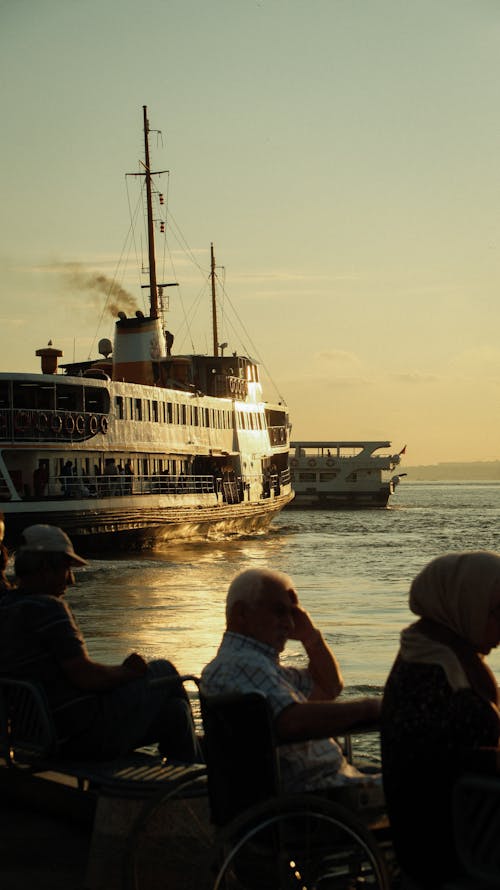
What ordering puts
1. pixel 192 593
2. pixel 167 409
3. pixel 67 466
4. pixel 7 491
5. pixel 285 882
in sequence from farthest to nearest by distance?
pixel 167 409 → pixel 67 466 → pixel 7 491 → pixel 192 593 → pixel 285 882

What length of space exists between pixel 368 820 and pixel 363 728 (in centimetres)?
31

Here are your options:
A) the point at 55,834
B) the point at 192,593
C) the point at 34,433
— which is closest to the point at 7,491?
the point at 34,433

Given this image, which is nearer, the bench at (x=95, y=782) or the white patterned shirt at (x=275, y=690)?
the white patterned shirt at (x=275, y=690)

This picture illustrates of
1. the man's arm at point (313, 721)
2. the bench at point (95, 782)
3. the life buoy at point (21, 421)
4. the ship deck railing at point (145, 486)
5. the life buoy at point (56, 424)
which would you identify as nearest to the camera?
the man's arm at point (313, 721)

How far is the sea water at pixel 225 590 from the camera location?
14711 millimetres

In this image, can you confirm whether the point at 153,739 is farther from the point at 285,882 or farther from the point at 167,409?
the point at 167,409

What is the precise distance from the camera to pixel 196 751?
545 cm

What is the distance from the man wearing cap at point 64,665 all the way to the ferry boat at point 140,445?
2457 cm

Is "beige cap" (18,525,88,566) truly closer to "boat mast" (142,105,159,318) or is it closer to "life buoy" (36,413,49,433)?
"life buoy" (36,413,49,433)

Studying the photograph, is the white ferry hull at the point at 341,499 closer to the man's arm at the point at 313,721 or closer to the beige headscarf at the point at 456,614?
the man's arm at the point at 313,721

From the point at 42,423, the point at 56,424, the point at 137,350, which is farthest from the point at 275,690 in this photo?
the point at 137,350

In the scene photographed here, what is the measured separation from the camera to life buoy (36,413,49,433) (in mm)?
32531

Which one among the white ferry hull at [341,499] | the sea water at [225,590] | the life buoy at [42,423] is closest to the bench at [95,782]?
the sea water at [225,590]

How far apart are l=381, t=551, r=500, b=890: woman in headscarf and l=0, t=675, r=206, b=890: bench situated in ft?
3.33
